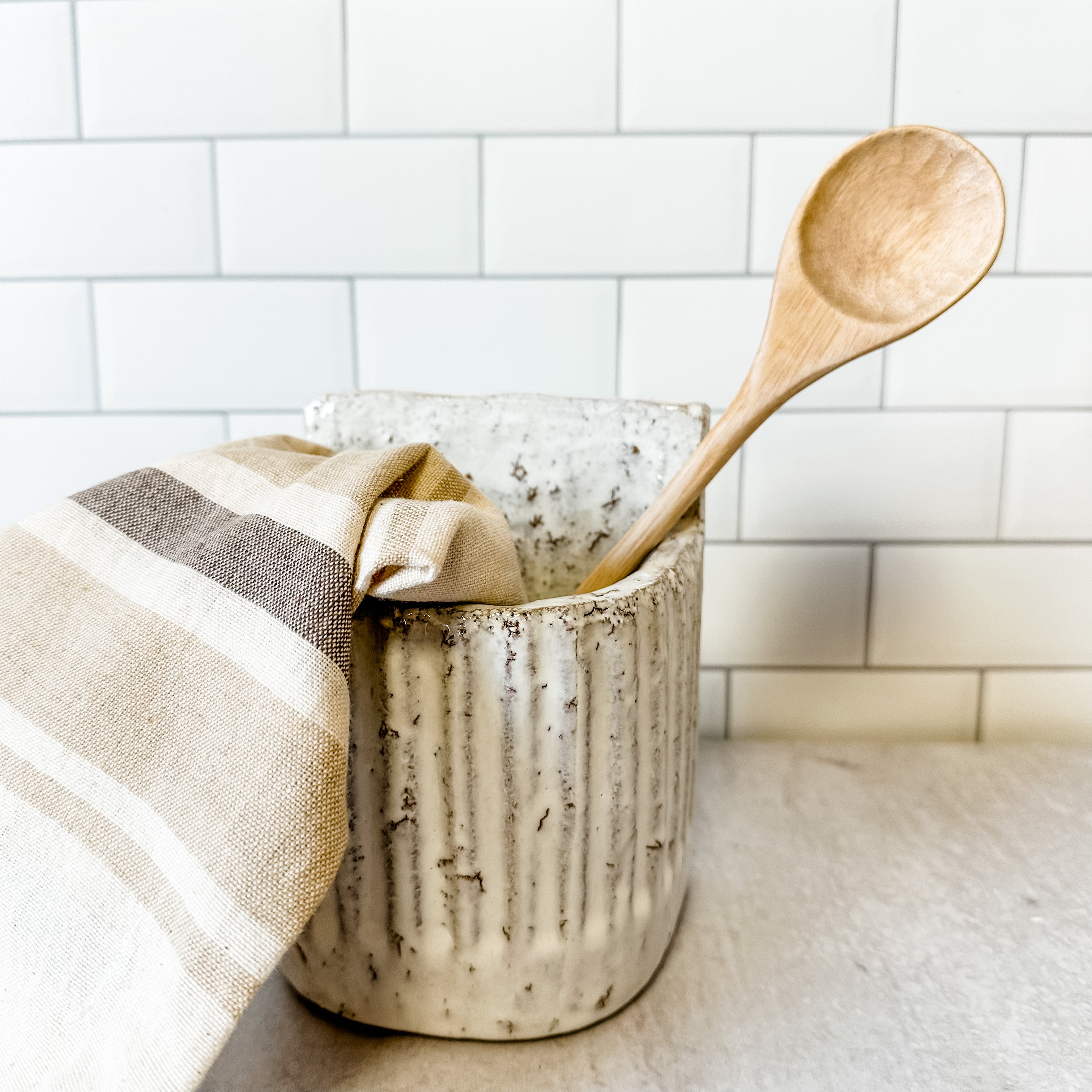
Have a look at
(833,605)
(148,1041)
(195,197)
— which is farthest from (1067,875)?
(195,197)

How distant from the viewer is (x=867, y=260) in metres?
0.37

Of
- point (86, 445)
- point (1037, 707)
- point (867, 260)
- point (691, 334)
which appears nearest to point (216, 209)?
point (86, 445)

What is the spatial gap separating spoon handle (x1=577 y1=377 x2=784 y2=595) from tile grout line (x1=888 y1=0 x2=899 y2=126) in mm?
307

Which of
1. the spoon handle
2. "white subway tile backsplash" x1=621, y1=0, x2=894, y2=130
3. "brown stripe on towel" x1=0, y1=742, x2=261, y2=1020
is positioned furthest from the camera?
"white subway tile backsplash" x1=621, y1=0, x2=894, y2=130

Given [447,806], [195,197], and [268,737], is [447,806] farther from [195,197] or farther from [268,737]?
[195,197]

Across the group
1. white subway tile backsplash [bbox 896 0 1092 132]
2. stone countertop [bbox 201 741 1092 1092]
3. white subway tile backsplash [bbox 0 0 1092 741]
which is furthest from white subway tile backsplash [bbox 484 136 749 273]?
stone countertop [bbox 201 741 1092 1092]

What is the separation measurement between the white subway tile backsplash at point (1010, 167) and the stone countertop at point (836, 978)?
0.34m

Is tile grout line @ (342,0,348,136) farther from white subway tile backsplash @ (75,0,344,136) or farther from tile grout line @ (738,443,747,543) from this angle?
tile grout line @ (738,443,747,543)

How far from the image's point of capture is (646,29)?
55 centimetres

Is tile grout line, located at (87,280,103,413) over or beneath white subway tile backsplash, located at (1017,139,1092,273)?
beneath

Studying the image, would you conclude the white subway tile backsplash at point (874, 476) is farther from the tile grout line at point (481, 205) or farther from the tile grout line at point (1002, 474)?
the tile grout line at point (481, 205)

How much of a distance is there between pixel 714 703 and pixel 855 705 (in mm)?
98

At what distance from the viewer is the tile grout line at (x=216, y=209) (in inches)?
22.7

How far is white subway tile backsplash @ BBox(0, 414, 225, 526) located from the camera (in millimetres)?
614
